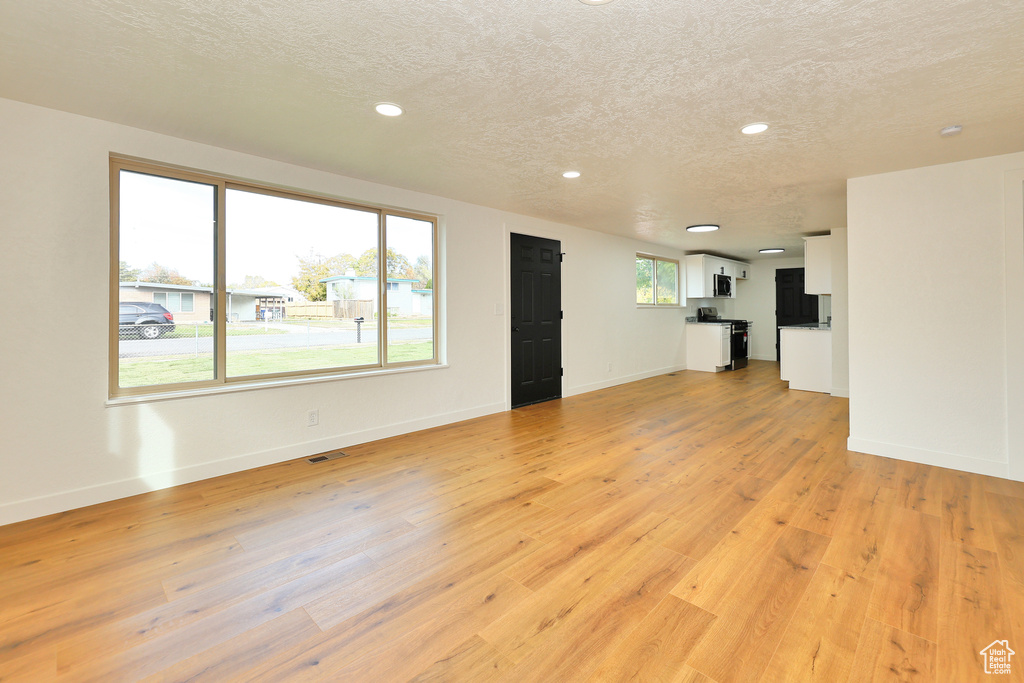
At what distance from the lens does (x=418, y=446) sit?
401 cm

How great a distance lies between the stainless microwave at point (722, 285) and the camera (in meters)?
9.02

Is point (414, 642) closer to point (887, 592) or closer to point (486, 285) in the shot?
point (887, 592)

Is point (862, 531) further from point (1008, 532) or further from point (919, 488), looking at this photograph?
point (919, 488)

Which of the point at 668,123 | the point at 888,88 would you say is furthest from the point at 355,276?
the point at 888,88

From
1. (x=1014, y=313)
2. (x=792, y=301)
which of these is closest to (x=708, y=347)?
(x=792, y=301)

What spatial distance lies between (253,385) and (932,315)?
538 cm

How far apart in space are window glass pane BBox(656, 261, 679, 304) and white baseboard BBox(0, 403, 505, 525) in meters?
5.80

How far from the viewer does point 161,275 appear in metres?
3.15

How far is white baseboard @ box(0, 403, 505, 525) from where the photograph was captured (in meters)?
2.62

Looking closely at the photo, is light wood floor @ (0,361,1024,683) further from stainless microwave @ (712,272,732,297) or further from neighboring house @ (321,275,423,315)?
stainless microwave @ (712,272,732,297)

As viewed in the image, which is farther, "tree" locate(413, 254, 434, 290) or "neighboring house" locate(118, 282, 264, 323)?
"tree" locate(413, 254, 434, 290)

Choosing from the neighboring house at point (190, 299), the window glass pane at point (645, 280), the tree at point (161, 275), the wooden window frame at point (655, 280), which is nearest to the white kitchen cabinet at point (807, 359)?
the wooden window frame at point (655, 280)

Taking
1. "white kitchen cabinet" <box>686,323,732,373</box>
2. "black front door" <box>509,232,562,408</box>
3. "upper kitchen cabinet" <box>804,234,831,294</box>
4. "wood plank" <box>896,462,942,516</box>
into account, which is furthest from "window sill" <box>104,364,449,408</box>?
"white kitchen cabinet" <box>686,323,732,373</box>

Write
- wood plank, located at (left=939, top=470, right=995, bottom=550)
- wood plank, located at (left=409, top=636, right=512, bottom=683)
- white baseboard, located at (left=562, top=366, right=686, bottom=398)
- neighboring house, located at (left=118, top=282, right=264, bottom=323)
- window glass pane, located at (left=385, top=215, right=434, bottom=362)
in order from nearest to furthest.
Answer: wood plank, located at (left=409, top=636, right=512, bottom=683), wood plank, located at (left=939, top=470, right=995, bottom=550), neighboring house, located at (left=118, top=282, right=264, bottom=323), window glass pane, located at (left=385, top=215, right=434, bottom=362), white baseboard, located at (left=562, top=366, right=686, bottom=398)
